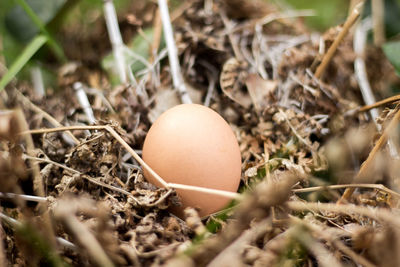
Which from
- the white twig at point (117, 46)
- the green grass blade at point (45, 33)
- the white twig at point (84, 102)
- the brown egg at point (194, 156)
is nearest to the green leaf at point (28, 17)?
the green grass blade at point (45, 33)

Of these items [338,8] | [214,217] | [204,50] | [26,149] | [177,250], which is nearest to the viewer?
[177,250]

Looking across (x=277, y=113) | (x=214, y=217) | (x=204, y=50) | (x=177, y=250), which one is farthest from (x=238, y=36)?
(x=177, y=250)

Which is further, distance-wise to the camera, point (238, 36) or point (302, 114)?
point (238, 36)

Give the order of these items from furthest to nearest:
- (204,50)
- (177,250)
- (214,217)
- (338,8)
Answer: (338,8)
(204,50)
(214,217)
(177,250)

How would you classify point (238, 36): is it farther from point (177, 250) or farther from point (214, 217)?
point (177, 250)

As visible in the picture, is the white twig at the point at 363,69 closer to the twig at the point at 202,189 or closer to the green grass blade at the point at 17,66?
the twig at the point at 202,189

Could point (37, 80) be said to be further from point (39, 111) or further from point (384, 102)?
point (384, 102)
